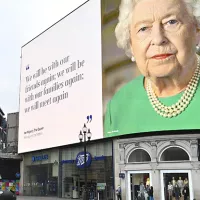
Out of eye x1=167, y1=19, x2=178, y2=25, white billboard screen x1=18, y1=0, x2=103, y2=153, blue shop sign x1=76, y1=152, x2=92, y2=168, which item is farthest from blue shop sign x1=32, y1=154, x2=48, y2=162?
eye x1=167, y1=19, x2=178, y2=25

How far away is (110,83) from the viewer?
35.1 meters

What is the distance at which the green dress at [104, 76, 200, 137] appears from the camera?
29906mm

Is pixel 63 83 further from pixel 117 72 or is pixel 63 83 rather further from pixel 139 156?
pixel 139 156

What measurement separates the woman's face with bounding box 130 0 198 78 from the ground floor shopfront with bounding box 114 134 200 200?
19.9 feet

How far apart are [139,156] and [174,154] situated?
3.39 meters

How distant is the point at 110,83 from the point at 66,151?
36.0ft

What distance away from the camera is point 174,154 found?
3077 cm

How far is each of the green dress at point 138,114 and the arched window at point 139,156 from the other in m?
2.02

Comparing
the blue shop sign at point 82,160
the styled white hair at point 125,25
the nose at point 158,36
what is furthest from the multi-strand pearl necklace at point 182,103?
the blue shop sign at point 82,160

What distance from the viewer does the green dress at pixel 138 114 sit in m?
29.9

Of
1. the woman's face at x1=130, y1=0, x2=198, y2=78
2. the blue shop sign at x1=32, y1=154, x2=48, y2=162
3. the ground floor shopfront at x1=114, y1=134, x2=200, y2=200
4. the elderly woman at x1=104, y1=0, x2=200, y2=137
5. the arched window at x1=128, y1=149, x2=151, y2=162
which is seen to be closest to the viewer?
the ground floor shopfront at x1=114, y1=134, x2=200, y2=200

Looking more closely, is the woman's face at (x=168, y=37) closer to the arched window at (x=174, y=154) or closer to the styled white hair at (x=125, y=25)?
the styled white hair at (x=125, y=25)

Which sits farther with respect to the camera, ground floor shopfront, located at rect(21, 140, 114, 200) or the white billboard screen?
the white billboard screen

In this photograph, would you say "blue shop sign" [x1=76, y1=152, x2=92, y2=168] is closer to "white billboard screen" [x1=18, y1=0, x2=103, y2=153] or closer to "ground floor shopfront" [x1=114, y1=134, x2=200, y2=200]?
"white billboard screen" [x1=18, y1=0, x2=103, y2=153]
